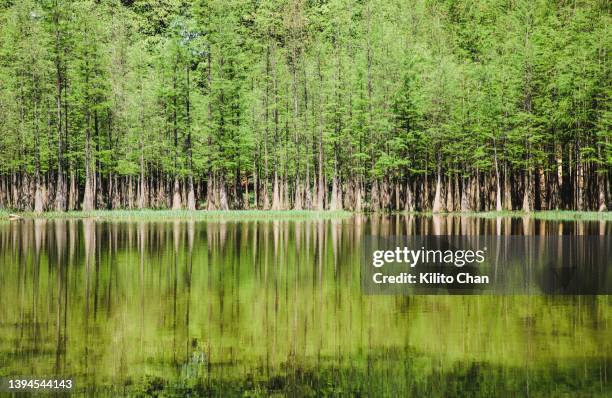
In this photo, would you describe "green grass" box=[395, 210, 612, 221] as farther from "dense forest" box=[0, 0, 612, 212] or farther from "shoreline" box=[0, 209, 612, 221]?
"dense forest" box=[0, 0, 612, 212]

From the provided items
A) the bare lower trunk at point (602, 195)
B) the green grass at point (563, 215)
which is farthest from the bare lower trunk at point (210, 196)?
the bare lower trunk at point (602, 195)

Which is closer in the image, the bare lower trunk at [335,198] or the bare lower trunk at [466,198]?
the bare lower trunk at [335,198]

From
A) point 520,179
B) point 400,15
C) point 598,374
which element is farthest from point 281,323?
point 400,15

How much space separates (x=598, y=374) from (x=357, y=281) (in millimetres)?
8108

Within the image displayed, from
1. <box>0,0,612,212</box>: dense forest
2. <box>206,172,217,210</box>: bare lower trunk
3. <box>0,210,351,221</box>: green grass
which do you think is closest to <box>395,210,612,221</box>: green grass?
<box>0,0,612,212</box>: dense forest

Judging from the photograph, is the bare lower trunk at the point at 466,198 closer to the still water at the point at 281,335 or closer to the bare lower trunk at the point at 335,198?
the bare lower trunk at the point at 335,198

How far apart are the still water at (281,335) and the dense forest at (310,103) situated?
39190mm

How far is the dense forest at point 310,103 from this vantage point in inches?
2167

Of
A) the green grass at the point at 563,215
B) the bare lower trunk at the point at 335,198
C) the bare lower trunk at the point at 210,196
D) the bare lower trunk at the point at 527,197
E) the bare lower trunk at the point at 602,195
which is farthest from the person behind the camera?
the bare lower trunk at the point at 210,196

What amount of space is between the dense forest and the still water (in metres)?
39.2

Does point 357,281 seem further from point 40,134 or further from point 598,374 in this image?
point 40,134

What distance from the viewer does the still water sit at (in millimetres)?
8094

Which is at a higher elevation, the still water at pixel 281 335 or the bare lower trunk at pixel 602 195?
the bare lower trunk at pixel 602 195

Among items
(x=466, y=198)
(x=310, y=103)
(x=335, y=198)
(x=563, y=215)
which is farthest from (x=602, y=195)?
(x=310, y=103)
